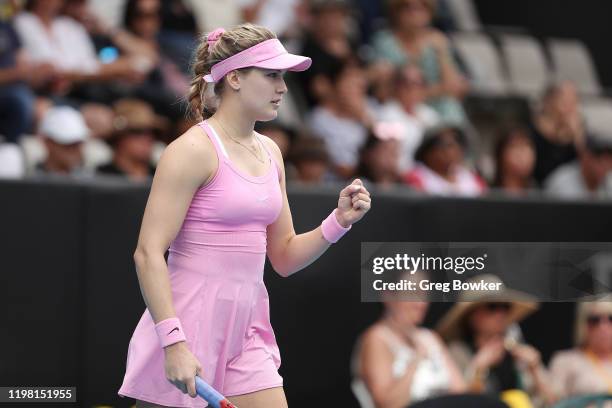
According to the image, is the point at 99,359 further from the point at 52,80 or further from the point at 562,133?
the point at 562,133

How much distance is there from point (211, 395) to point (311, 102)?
6154 mm

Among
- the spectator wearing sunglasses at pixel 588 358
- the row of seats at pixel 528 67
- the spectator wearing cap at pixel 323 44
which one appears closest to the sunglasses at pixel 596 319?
the spectator wearing sunglasses at pixel 588 358

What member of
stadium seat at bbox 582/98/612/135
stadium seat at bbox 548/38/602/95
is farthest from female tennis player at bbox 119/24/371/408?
stadium seat at bbox 548/38/602/95

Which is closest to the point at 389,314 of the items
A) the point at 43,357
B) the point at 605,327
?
the point at 605,327

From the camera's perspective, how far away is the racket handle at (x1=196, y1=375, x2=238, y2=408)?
11.2 feet

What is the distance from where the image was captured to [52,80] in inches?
308

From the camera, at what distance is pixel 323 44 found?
959cm

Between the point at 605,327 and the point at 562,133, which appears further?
the point at 562,133

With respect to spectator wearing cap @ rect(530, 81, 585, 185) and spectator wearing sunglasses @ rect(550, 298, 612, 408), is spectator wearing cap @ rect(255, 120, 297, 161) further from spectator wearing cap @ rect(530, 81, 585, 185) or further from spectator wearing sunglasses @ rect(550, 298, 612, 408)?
spectator wearing cap @ rect(530, 81, 585, 185)

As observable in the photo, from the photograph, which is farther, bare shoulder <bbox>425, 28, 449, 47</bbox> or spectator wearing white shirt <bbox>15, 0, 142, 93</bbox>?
bare shoulder <bbox>425, 28, 449, 47</bbox>

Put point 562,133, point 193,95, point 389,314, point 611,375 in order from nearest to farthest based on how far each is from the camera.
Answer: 1. point 193,95
2. point 389,314
3. point 611,375
4. point 562,133

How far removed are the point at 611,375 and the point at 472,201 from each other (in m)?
1.27

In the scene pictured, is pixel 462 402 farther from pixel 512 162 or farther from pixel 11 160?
pixel 512 162

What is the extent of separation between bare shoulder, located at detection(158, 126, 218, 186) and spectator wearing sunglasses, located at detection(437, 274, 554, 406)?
290 cm
